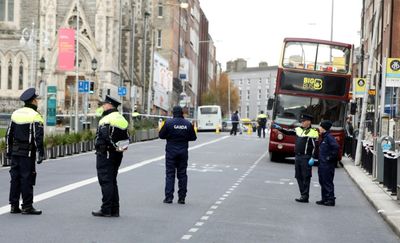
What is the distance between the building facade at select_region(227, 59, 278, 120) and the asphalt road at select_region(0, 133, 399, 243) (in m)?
146

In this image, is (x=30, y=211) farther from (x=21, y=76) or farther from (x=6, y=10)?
(x=6, y=10)

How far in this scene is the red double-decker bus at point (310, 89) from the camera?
101 ft

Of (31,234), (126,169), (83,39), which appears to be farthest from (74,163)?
(83,39)

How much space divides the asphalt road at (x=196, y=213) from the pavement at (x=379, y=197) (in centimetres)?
17

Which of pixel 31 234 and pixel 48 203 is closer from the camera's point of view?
pixel 31 234

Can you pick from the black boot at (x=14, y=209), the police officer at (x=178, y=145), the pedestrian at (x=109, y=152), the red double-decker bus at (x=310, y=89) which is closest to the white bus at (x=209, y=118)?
the red double-decker bus at (x=310, y=89)

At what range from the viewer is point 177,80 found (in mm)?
107188

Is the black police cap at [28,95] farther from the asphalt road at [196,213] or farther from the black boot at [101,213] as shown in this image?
the black boot at [101,213]

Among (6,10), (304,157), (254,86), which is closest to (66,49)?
(6,10)

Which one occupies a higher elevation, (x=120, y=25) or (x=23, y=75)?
(x=120, y=25)

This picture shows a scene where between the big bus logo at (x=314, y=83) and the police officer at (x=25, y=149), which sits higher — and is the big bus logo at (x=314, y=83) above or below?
above

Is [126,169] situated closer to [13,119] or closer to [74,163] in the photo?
[74,163]

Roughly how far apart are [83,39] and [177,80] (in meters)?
41.9

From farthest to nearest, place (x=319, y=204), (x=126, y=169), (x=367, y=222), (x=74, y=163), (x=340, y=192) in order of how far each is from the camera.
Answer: (x=74, y=163), (x=126, y=169), (x=340, y=192), (x=319, y=204), (x=367, y=222)
